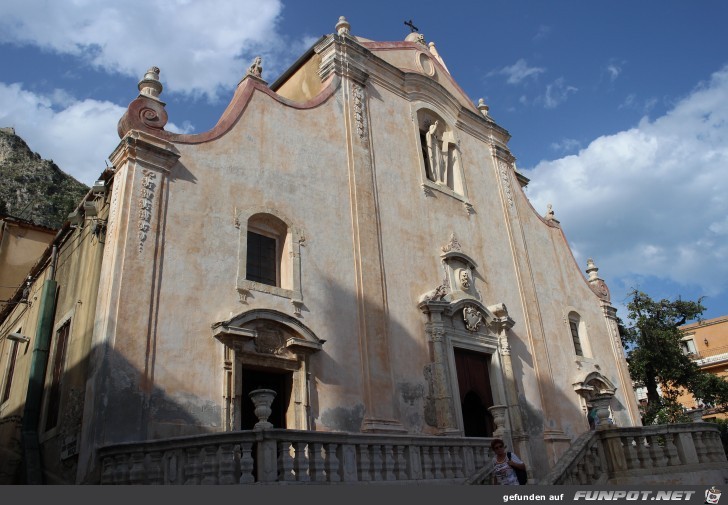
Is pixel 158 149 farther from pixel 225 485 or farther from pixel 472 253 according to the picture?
pixel 472 253

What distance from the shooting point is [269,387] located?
1059 centimetres

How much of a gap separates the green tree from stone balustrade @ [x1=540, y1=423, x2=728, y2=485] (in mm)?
14272

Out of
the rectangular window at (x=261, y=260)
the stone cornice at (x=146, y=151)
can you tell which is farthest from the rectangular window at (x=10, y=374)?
the rectangular window at (x=261, y=260)

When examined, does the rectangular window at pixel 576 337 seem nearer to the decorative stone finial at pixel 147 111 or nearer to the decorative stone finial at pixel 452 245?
the decorative stone finial at pixel 452 245

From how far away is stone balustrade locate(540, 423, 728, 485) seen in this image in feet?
35.1

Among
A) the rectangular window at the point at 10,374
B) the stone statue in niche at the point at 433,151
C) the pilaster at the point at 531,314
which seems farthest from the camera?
the stone statue in niche at the point at 433,151

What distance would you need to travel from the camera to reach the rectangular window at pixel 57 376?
10258 millimetres

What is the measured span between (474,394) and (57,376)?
8.76m

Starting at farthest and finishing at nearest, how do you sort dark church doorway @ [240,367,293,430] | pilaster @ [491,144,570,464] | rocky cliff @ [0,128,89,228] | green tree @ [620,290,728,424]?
rocky cliff @ [0,128,89,228]
green tree @ [620,290,728,424]
pilaster @ [491,144,570,464]
dark church doorway @ [240,367,293,430]

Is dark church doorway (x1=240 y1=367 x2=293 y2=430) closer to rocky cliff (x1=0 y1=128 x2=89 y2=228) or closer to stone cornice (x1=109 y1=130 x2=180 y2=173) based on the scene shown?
stone cornice (x1=109 y1=130 x2=180 y2=173)

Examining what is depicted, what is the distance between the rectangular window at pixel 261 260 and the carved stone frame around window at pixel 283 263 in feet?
0.58

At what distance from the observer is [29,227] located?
18.1 m

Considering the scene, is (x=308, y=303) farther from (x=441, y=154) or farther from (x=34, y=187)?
(x=34, y=187)

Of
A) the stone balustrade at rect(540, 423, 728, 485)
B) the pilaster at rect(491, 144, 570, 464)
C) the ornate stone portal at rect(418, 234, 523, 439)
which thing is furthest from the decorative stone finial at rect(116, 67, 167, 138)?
the pilaster at rect(491, 144, 570, 464)
